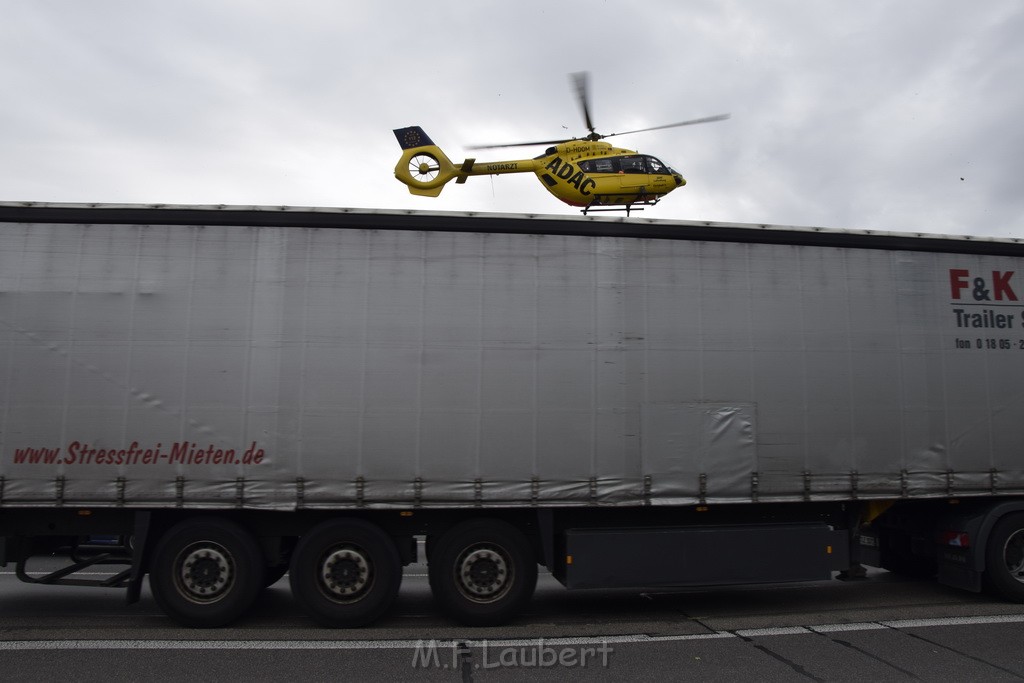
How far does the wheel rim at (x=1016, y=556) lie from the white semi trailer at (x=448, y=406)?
0.17m

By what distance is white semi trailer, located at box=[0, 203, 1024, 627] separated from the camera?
22.8ft

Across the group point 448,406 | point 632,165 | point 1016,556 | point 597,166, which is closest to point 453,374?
point 448,406

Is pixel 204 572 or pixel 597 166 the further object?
pixel 597 166

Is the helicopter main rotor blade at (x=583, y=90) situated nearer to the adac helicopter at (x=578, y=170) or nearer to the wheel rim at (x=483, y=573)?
the adac helicopter at (x=578, y=170)

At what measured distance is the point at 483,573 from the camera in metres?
7.15

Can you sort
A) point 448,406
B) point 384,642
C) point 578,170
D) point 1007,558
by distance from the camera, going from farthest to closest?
point 578,170
point 1007,558
point 448,406
point 384,642

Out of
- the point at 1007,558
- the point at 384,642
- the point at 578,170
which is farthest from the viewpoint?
Result: the point at 578,170

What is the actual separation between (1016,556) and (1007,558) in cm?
14

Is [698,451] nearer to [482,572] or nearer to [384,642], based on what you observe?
[482,572]

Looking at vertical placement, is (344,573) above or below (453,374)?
below

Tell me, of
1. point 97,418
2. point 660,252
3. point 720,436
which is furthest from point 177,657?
point 660,252

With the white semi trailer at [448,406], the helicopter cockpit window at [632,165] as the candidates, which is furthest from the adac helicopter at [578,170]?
the white semi trailer at [448,406]

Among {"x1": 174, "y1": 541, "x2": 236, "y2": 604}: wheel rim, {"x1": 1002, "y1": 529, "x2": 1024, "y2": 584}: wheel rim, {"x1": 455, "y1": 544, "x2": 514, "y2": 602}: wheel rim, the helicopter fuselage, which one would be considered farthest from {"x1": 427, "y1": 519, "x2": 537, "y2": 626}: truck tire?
the helicopter fuselage

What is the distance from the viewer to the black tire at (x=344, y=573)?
6.99 m
